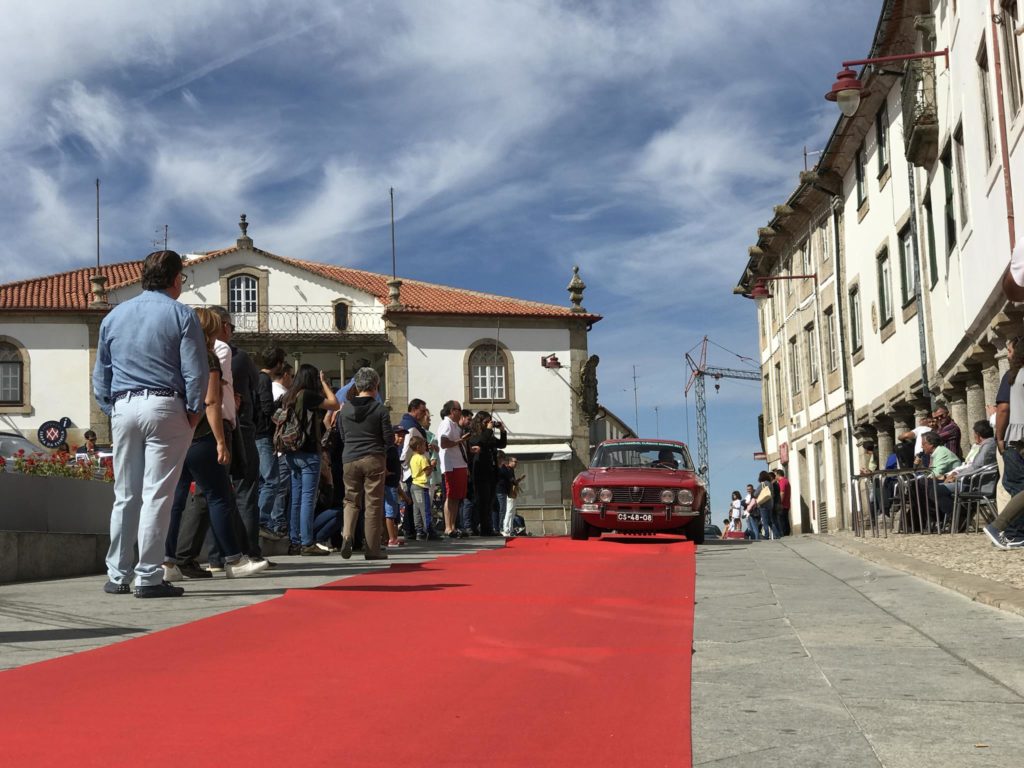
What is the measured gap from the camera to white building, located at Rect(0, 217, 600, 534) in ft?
160

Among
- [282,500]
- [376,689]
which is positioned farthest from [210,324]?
[376,689]

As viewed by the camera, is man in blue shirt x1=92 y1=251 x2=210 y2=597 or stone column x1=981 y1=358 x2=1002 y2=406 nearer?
man in blue shirt x1=92 y1=251 x2=210 y2=597

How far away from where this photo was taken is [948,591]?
820 centimetres

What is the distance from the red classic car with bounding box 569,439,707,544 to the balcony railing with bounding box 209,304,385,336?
34871mm

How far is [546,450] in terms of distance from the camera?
5075 cm

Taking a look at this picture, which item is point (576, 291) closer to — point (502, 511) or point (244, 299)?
point (244, 299)

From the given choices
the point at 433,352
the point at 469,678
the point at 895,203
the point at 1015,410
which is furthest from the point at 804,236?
the point at 469,678

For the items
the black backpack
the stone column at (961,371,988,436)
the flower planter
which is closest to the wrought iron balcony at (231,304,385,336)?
the stone column at (961,371,988,436)

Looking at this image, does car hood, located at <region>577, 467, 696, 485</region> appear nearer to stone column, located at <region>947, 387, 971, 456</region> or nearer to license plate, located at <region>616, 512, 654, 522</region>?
license plate, located at <region>616, 512, 654, 522</region>

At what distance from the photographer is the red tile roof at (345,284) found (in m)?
49.2

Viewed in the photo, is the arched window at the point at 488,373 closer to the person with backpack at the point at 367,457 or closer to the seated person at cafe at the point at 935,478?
Answer: the seated person at cafe at the point at 935,478

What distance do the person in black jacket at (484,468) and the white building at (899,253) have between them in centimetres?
667

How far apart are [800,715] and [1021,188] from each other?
12.4 metres

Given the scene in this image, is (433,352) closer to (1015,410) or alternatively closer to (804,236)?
(804,236)
